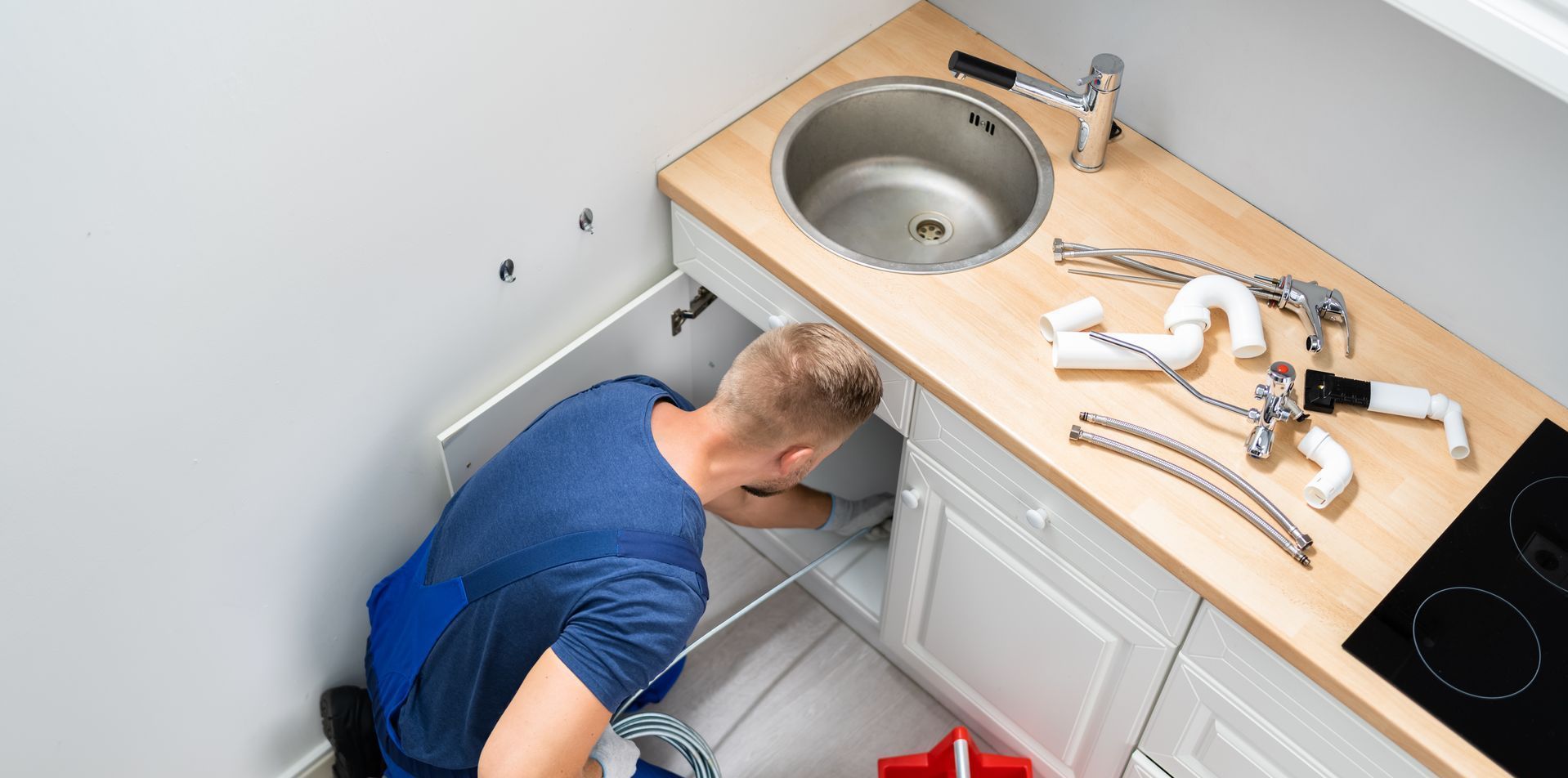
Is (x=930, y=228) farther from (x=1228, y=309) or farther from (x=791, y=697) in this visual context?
(x=791, y=697)

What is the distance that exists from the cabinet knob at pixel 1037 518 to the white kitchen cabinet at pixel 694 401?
57 cm

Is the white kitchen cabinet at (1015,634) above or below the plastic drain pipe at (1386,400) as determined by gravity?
below

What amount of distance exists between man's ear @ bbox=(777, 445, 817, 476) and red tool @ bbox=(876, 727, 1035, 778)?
0.57 metres

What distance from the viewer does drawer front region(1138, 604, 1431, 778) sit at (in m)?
1.56

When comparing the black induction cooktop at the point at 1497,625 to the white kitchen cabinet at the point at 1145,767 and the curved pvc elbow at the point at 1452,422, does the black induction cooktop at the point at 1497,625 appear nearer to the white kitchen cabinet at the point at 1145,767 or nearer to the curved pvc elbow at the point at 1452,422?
the curved pvc elbow at the point at 1452,422

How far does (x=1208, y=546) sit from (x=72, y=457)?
137cm

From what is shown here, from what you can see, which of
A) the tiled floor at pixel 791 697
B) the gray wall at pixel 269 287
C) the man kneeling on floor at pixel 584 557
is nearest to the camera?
the gray wall at pixel 269 287

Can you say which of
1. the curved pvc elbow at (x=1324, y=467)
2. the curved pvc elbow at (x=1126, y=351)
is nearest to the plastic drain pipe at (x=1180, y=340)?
the curved pvc elbow at (x=1126, y=351)

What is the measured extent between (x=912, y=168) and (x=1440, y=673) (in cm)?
118

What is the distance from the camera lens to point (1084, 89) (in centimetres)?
193

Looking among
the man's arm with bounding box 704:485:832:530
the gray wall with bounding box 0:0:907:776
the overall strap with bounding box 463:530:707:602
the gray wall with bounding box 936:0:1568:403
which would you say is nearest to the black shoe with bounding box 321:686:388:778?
the gray wall with bounding box 0:0:907:776

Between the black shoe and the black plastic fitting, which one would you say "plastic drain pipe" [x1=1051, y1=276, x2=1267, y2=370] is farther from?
the black shoe

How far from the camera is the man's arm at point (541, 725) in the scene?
5.16 feet

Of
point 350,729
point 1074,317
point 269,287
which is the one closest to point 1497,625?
point 1074,317
